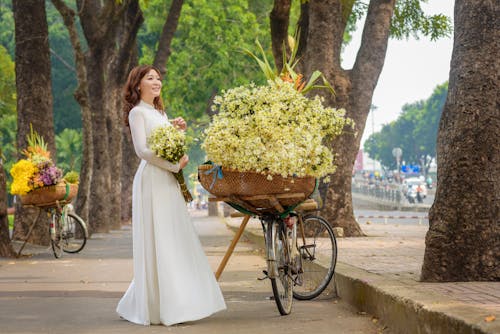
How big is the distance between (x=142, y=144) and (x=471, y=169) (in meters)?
2.68

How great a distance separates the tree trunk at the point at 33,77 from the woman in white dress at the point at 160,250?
10047 mm

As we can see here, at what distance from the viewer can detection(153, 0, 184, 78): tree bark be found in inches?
1162

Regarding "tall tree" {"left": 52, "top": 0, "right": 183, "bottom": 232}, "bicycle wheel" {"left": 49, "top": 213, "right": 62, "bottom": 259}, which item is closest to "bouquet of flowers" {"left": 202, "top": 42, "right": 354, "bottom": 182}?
"bicycle wheel" {"left": 49, "top": 213, "right": 62, "bottom": 259}

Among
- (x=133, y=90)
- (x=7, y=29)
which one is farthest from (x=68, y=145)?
(x=133, y=90)

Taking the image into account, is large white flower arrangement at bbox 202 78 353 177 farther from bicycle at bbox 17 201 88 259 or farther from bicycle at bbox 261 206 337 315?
bicycle at bbox 17 201 88 259

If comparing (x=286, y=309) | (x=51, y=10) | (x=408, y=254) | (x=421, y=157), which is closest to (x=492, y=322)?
(x=286, y=309)

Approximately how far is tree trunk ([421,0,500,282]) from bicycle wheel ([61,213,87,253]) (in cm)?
902

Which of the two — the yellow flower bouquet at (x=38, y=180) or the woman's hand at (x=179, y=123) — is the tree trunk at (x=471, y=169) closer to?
the woman's hand at (x=179, y=123)

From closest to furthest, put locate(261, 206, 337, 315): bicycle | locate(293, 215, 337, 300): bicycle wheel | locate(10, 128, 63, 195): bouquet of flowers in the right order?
locate(261, 206, 337, 315): bicycle, locate(293, 215, 337, 300): bicycle wheel, locate(10, 128, 63, 195): bouquet of flowers

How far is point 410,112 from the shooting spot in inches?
5541

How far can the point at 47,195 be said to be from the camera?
52.5ft

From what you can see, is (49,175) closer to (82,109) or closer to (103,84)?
(82,109)

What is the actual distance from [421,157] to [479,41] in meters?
127

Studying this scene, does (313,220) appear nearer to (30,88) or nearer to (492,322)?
(492,322)
